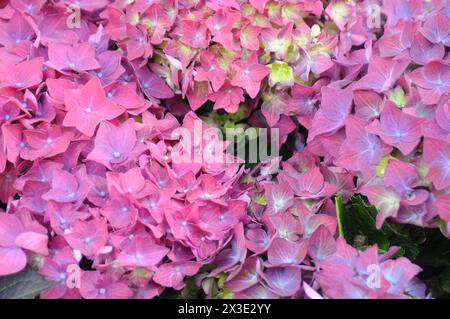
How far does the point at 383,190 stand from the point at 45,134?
0.54 m

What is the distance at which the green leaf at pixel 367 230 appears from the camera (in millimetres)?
1013

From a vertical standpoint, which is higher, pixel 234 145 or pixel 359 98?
pixel 359 98

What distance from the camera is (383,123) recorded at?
3.25 ft

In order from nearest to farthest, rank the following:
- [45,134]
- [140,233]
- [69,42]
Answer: [140,233]
[45,134]
[69,42]

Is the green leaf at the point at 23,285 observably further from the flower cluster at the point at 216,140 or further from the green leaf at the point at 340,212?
the green leaf at the point at 340,212

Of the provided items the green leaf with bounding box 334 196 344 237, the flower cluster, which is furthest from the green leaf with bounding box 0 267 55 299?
the green leaf with bounding box 334 196 344 237

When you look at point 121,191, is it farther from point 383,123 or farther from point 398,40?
point 398,40

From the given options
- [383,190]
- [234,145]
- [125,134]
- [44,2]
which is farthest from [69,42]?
[383,190]

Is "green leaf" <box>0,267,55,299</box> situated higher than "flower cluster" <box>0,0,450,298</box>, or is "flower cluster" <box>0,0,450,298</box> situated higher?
"flower cluster" <box>0,0,450,298</box>

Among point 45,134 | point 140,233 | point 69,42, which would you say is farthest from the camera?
point 69,42

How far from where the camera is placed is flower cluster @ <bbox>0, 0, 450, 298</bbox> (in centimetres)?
92

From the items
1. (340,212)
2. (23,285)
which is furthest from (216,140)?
(23,285)

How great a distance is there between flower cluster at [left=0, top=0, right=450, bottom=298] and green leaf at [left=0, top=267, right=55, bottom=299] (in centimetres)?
2

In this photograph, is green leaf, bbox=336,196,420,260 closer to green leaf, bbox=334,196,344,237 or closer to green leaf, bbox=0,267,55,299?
green leaf, bbox=334,196,344,237
